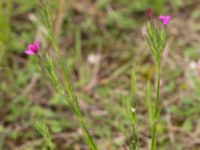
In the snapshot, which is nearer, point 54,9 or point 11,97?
point 11,97

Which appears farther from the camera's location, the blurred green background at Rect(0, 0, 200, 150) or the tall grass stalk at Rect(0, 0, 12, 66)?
the tall grass stalk at Rect(0, 0, 12, 66)

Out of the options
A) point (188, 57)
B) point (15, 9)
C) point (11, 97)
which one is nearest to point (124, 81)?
point (188, 57)

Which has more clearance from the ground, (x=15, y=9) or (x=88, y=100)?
(x=15, y=9)

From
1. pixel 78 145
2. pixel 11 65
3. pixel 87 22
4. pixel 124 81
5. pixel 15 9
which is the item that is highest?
pixel 15 9

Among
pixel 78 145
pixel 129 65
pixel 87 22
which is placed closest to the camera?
pixel 78 145

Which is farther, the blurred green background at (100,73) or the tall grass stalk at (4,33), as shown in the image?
the tall grass stalk at (4,33)

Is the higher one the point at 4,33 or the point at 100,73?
the point at 4,33

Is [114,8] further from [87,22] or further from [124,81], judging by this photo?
[124,81]

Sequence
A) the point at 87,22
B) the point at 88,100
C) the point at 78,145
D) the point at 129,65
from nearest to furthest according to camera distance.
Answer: the point at 78,145, the point at 88,100, the point at 129,65, the point at 87,22
